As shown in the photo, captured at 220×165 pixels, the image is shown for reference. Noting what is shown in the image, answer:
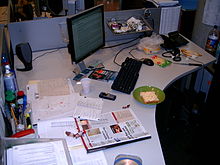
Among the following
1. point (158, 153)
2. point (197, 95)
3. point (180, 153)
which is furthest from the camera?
point (197, 95)

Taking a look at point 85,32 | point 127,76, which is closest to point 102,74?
point 127,76

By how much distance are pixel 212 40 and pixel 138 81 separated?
1.09 m

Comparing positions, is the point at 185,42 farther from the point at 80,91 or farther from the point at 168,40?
the point at 80,91

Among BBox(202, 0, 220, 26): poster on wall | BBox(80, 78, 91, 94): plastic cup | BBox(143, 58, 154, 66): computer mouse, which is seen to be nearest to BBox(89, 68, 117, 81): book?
BBox(80, 78, 91, 94): plastic cup

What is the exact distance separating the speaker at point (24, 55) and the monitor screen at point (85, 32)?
1.07 feet

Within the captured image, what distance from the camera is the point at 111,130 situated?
135 cm

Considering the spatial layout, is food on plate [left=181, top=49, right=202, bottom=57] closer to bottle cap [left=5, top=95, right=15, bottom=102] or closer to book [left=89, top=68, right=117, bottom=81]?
book [left=89, top=68, right=117, bottom=81]

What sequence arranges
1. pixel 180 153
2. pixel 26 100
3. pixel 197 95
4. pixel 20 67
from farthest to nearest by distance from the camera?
pixel 197 95 → pixel 180 153 → pixel 20 67 → pixel 26 100

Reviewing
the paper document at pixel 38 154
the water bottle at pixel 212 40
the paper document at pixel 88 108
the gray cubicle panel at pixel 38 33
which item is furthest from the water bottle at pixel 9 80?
the water bottle at pixel 212 40

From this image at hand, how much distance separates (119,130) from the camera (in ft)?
4.43

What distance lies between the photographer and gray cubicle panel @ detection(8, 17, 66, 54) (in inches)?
82.4

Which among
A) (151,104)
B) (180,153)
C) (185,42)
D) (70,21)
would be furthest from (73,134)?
(185,42)

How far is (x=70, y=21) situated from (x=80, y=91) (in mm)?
457

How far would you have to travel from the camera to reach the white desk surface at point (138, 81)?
4.12ft
